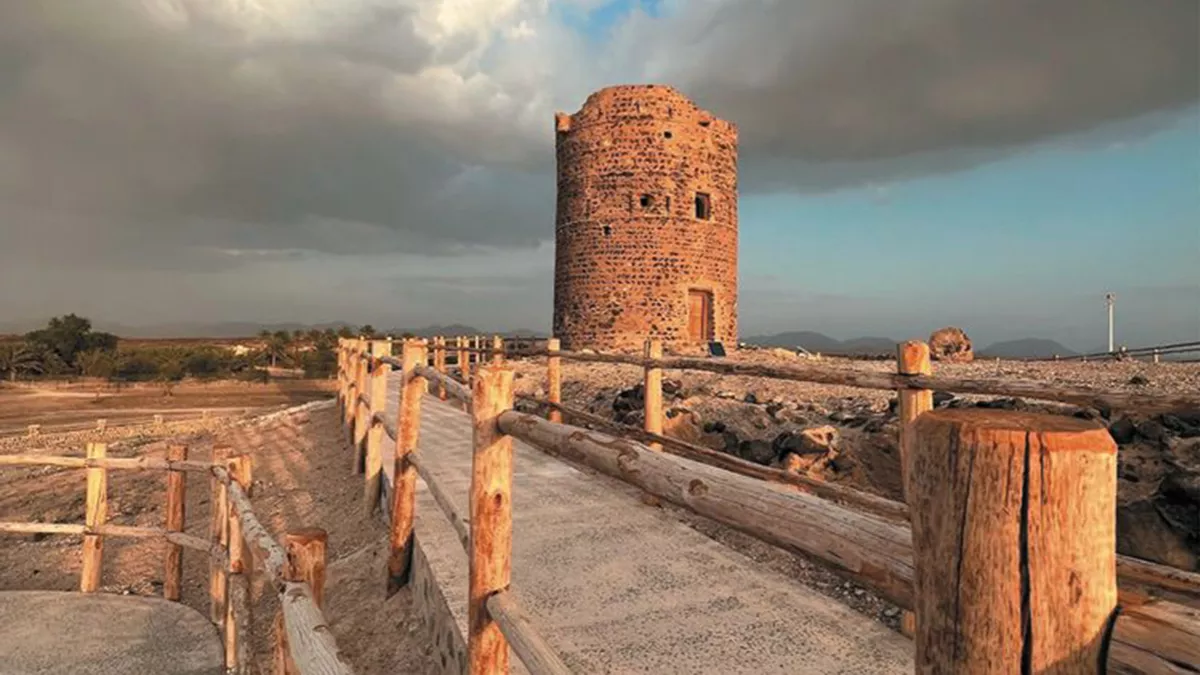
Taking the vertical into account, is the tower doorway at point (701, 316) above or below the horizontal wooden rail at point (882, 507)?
above

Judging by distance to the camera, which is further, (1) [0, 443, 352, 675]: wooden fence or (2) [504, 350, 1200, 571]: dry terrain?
(2) [504, 350, 1200, 571]: dry terrain

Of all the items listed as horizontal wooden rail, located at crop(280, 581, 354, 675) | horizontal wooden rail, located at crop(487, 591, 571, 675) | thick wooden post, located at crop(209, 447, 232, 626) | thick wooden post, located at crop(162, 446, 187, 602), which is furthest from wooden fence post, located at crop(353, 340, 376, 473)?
horizontal wooden rail, located at crop(487, 591, 571, 675)

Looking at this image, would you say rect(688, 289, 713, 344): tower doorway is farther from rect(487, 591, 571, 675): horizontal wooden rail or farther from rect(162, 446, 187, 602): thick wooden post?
rect(487, 591, 571, 675): horizontal wooden rail

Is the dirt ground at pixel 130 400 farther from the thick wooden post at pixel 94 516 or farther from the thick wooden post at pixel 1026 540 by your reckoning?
the thick wooden post at pixel 1026 540

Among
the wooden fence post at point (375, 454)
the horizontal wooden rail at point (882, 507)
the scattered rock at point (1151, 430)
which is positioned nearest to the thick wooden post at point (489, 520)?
the horizontal wooden rail at point (882, 507)

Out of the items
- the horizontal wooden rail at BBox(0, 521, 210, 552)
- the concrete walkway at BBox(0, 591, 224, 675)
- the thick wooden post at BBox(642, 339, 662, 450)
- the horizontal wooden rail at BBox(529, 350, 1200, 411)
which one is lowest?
the concrete walkway at BBox(0, 591, 224, 675)

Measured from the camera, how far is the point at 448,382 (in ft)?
13.4

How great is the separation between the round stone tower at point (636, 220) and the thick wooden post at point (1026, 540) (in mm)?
16615

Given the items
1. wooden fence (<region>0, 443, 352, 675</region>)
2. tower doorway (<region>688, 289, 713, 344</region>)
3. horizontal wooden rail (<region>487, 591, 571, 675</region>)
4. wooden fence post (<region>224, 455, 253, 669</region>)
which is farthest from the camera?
tower doorway (<region>688, 289, 713, 344</region>)

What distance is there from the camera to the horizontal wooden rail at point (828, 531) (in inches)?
26.8

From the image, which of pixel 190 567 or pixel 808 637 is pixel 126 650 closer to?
pixel 190 567

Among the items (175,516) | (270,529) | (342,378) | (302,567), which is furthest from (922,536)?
(342,378)

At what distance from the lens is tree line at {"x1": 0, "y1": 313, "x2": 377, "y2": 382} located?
28.9 metres

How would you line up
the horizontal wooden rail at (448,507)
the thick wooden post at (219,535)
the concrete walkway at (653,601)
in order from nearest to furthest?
the concrete walkway at (653,601)
the horizontal wooden rail at (448,507)
the thick wooden post at (219,535)
